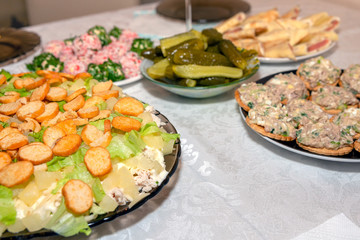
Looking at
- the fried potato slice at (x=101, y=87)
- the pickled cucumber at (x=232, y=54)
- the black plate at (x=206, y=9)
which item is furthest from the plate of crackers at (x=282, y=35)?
the fried potato slice at (x=101, y=87)

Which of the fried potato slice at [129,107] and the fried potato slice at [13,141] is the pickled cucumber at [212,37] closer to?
the fried potato slice at [129,107]

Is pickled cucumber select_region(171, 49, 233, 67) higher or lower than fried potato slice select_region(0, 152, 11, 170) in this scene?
higher

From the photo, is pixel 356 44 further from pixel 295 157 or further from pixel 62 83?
pixel 62 83

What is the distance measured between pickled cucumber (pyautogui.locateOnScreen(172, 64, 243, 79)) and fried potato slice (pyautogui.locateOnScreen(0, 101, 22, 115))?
1.92 feet

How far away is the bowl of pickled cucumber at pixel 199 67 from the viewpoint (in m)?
1.41

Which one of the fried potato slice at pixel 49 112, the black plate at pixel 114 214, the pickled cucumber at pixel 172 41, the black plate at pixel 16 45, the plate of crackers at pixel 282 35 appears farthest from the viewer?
the black plate at pixel 16 45

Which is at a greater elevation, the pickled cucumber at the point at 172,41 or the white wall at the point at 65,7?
the pickled cucumber at the point at 172,41

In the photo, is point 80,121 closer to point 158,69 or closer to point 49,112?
point 49,112

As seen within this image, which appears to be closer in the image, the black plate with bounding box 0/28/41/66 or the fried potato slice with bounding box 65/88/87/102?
the fried potato slice with bounding box 65/88/87/102

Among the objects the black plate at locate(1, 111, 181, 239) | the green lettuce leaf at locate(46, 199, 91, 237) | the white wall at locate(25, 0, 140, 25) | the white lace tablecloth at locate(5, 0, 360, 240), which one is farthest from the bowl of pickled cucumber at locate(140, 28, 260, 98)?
the white wall at locate(25, 0, 140, 25)

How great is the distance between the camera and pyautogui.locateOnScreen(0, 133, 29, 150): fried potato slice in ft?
3.13

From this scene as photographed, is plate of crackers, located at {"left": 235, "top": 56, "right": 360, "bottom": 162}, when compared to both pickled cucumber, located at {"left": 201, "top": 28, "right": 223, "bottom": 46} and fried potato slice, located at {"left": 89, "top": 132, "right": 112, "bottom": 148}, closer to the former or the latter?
pickled cucumber, located at {"left": 201, "top": 28, "right": 223, "bottom": 46}

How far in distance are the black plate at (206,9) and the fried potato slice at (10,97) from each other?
1.32m

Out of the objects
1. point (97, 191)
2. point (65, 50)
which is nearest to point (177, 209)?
point (97, 191)
